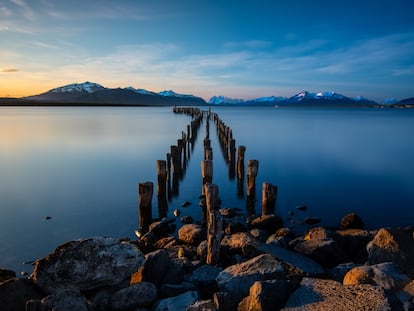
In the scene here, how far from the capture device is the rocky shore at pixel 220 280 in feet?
12.8

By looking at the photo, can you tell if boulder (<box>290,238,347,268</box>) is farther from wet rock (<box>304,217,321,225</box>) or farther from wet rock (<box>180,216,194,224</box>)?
wet rock (<box>180,216,194,224</box>)

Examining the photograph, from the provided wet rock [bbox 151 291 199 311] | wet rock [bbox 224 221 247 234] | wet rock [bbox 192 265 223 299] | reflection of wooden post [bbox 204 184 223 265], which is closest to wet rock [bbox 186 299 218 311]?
wet rock [bbox 151 291 199 311]

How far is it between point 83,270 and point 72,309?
895mm

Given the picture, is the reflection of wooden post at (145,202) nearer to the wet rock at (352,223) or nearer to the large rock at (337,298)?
the large rock at (337,298)

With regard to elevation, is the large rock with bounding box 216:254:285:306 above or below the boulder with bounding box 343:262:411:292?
below

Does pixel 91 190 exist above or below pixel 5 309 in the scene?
below

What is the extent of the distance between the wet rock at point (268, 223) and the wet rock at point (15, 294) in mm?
5805

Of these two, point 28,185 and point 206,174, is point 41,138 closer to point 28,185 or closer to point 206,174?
point 28,185

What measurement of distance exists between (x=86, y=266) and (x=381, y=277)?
4.31 meters

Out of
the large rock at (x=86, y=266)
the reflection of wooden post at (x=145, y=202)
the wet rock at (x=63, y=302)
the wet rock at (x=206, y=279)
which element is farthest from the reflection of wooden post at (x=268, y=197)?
the wet rock at (x=63, y=302)

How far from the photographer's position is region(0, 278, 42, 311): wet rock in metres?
4.11

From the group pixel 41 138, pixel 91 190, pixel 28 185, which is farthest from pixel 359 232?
pixel 41 138

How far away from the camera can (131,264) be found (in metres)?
4.98

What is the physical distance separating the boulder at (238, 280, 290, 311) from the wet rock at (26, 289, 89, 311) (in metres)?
2.10
